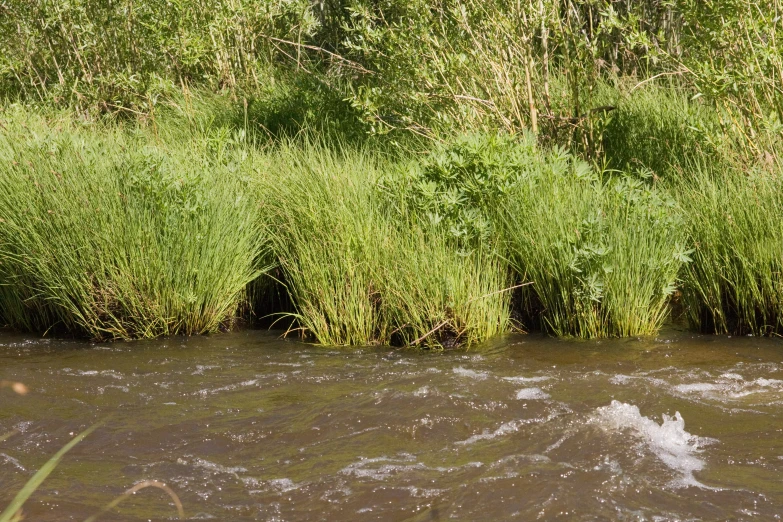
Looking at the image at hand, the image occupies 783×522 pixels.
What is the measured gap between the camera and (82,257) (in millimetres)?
6145

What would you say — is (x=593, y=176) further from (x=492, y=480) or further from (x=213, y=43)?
(x=213, y=43)

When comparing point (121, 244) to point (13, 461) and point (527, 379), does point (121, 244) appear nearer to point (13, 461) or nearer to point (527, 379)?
point (13, 461)

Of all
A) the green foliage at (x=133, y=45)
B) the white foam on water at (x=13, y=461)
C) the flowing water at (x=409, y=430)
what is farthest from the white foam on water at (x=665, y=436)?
the green foliage at (x=133, y=45)

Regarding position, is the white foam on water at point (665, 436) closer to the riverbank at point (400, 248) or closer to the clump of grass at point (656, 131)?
the riverbank at point (400, 248)

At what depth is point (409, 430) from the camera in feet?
14.4

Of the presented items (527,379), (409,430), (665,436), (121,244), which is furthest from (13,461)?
(665,436)

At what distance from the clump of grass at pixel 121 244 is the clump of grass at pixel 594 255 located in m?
2.07

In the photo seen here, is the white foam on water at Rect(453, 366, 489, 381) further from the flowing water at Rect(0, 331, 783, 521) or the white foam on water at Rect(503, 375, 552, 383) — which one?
the white foam on water at Rect(503, 375, 552, 383)

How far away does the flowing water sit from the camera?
3.60m

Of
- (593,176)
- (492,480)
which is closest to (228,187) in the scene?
(593,176)

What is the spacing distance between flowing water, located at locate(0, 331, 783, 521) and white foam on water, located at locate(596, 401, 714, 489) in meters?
0.01

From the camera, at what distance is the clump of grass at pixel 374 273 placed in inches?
235

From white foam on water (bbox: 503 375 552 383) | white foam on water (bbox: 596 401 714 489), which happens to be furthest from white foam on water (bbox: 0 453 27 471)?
white foam on water (bbox: 596 401 714 489)

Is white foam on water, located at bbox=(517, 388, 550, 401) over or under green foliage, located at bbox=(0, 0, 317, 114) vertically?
under
